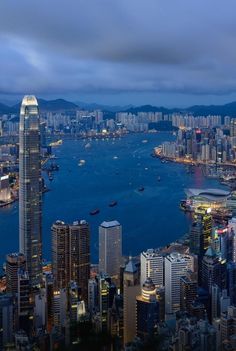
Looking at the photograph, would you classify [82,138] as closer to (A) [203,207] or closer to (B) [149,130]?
(B) [149,130]

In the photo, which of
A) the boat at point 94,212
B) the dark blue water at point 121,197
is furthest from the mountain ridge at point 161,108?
the boat at point 94,212

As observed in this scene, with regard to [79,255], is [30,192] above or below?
above

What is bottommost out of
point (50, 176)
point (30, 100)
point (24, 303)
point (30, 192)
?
point (24, 303)

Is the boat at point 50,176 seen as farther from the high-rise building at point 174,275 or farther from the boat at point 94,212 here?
the high-rise building at point 174,275

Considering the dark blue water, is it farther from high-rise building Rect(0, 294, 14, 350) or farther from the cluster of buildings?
high-rise building Rect(0, 294, 14, 350)

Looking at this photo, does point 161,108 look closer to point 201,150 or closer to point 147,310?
point 201,150

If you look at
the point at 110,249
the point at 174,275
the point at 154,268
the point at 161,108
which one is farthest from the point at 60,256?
the point at 161,108
